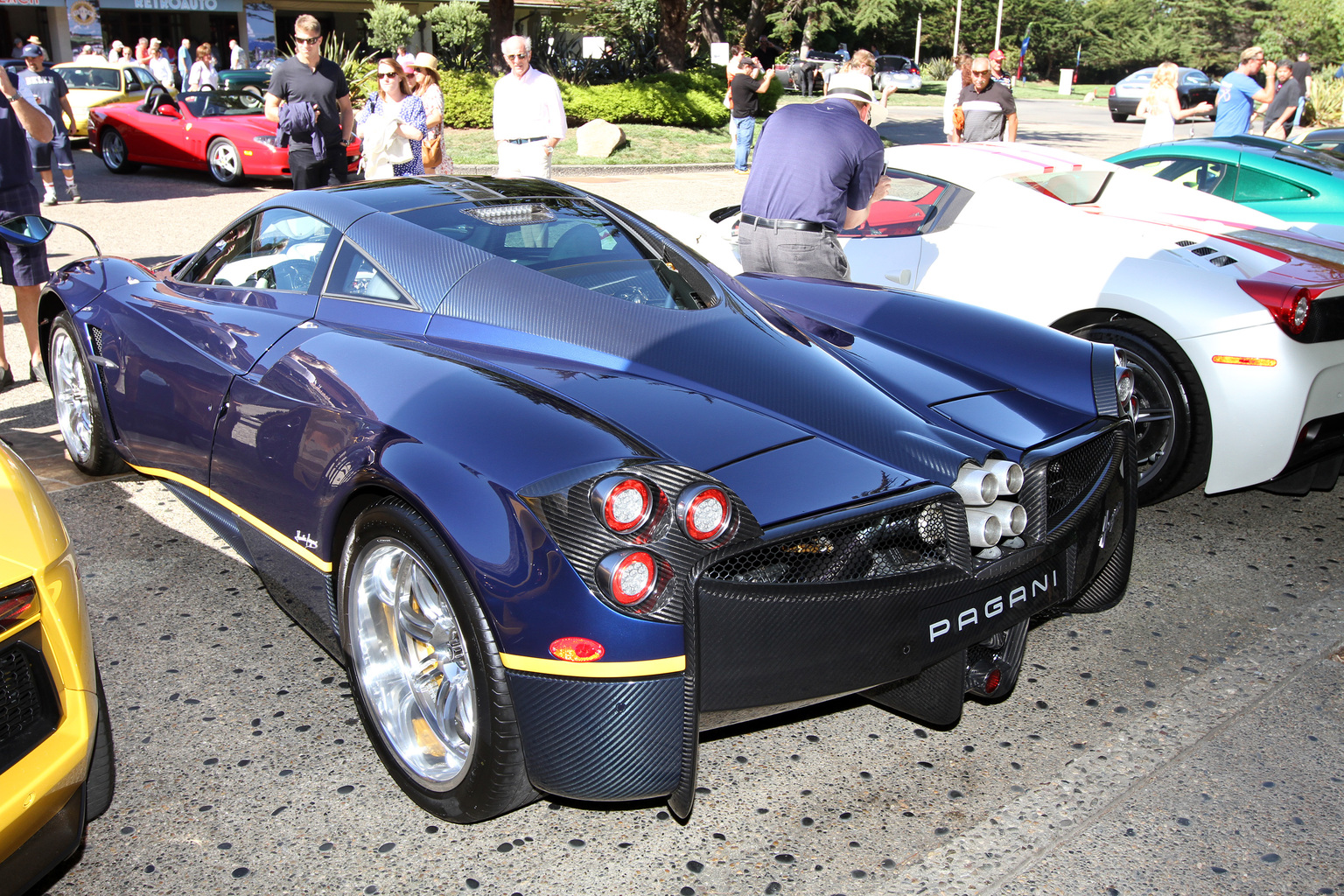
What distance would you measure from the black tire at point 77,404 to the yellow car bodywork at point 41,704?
2.27 m

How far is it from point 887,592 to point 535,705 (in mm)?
804

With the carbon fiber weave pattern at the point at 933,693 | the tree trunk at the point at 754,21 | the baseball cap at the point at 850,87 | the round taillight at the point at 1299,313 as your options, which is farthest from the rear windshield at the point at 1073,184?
the tree trunk at the point at 754,21

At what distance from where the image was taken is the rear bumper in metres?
2.26

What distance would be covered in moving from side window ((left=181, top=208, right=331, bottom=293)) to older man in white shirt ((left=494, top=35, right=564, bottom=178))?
523 centimetres

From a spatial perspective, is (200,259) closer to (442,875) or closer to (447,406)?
(447,406)

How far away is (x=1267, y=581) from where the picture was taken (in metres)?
4.09

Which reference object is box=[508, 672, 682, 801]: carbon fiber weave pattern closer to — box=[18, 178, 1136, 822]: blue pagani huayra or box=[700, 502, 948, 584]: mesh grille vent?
box=[18, 178, 1136, 822]: blue pagani huayra

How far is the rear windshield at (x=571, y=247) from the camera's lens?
3367mm

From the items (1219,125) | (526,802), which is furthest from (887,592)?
(1219,125)

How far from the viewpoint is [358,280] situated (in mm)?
3295

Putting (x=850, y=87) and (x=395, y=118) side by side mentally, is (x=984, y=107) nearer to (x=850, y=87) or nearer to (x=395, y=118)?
(x=395, y=118)

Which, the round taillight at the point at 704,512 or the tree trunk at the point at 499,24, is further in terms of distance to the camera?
the tree trunk at the point at 499,24

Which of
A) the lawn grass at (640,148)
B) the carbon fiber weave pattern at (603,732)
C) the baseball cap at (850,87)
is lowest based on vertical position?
the carbon fiber weave pattern at (603,732)

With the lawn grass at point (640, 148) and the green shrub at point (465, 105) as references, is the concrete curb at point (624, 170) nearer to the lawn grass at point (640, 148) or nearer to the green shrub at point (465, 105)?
the lawn grass at point (640, 148)
